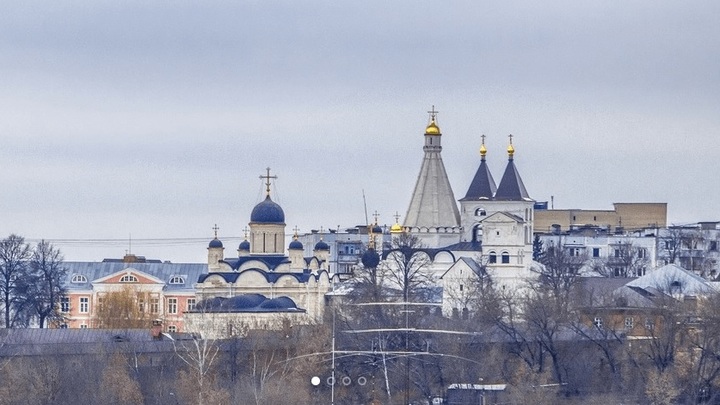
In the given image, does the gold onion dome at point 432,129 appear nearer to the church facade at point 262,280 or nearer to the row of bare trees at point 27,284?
the church facade at point 262,280

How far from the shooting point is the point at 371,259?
86.3 m

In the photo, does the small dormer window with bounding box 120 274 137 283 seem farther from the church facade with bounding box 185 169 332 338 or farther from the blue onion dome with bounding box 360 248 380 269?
the blue onion dome with bounding box 360 248 380 269

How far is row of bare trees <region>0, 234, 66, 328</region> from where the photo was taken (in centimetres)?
8281

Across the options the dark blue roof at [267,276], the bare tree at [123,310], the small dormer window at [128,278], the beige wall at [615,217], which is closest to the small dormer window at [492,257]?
the dark blue roof at [267,276]

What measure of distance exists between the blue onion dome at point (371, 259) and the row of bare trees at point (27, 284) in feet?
32.9

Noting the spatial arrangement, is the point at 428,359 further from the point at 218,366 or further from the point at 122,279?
the point at 122,279

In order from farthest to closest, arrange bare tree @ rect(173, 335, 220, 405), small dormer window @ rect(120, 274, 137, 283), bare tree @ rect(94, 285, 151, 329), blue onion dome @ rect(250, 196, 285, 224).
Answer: small dormer window @ rect(120, 274, 137, 283) < blue onion dome @ rect(250, 196, 285, 224) < bare tree @ rect(94, 285, 151, 329) < bare tree @ rect(173, 335, 220, 405)

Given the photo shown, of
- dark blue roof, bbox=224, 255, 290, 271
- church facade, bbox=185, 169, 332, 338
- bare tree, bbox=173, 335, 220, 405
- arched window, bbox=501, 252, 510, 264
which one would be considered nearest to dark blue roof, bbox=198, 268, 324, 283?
church facade, bbox=185, 169, 332, 338

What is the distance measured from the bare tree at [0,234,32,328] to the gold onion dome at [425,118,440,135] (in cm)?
1524

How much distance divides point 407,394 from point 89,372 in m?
7.99

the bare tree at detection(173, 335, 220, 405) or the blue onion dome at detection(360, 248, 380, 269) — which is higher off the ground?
the blue onion dome at detection(360, 248, 380, 269)

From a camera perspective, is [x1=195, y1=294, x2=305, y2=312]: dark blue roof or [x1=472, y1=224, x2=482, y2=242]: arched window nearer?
[x1=195, y1=294, x2=305, y2=312]: dark blue roof

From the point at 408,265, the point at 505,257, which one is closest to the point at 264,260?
the point at 505,257

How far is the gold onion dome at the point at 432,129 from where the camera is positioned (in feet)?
Result: 308
